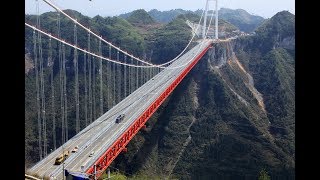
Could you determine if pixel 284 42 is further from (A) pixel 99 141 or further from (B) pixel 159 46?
(A) pixel 99 141

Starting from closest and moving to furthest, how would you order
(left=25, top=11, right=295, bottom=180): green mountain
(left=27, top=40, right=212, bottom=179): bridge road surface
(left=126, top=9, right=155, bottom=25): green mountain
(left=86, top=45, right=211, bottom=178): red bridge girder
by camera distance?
(left=86, top=45, right=211, bottom=178): red bridge girder → (left=27, top=40, right=212, bottom=179): bridge road surface → (left=25, top=11, right=295, bottom=180): green mountain → (left=126, top=9, right=155, bottom=25): green mountain

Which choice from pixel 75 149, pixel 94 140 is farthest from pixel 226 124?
pixel 75 149

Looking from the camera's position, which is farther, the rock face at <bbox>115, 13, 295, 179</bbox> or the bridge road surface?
the rock face at <bbox>115, 13, 295, 179</bbox>

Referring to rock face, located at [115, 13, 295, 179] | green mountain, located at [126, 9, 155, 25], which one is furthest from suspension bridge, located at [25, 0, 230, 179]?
green mountain, located at [126, 9, 155, 25]

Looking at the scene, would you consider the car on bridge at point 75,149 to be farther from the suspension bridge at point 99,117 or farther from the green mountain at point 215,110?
the green mountain at point 215,110

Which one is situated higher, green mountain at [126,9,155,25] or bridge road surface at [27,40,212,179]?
green mountain at [126,9,155,25]

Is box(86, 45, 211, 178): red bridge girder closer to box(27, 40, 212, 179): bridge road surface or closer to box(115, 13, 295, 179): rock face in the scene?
box(27, 40, 212, 179): bridge road surface

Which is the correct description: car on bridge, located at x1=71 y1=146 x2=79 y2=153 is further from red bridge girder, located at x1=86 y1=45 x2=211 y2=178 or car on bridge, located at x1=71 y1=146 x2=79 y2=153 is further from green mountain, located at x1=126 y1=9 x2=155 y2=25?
green mountain, located at x1=126 y1=9 x2=155 y2=25

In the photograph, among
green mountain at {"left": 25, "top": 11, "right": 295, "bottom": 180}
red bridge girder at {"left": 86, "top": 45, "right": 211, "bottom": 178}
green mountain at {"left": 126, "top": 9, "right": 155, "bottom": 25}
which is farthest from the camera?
green mountain at {"left": 126, "top": 9, "right": 155, "bottom": 25}

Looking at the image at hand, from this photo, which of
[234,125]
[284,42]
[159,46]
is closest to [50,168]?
[234,125]

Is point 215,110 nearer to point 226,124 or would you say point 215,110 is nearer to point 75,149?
point 226,124

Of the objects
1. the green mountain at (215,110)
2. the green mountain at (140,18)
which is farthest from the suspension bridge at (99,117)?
the green mountain at (140,18)
